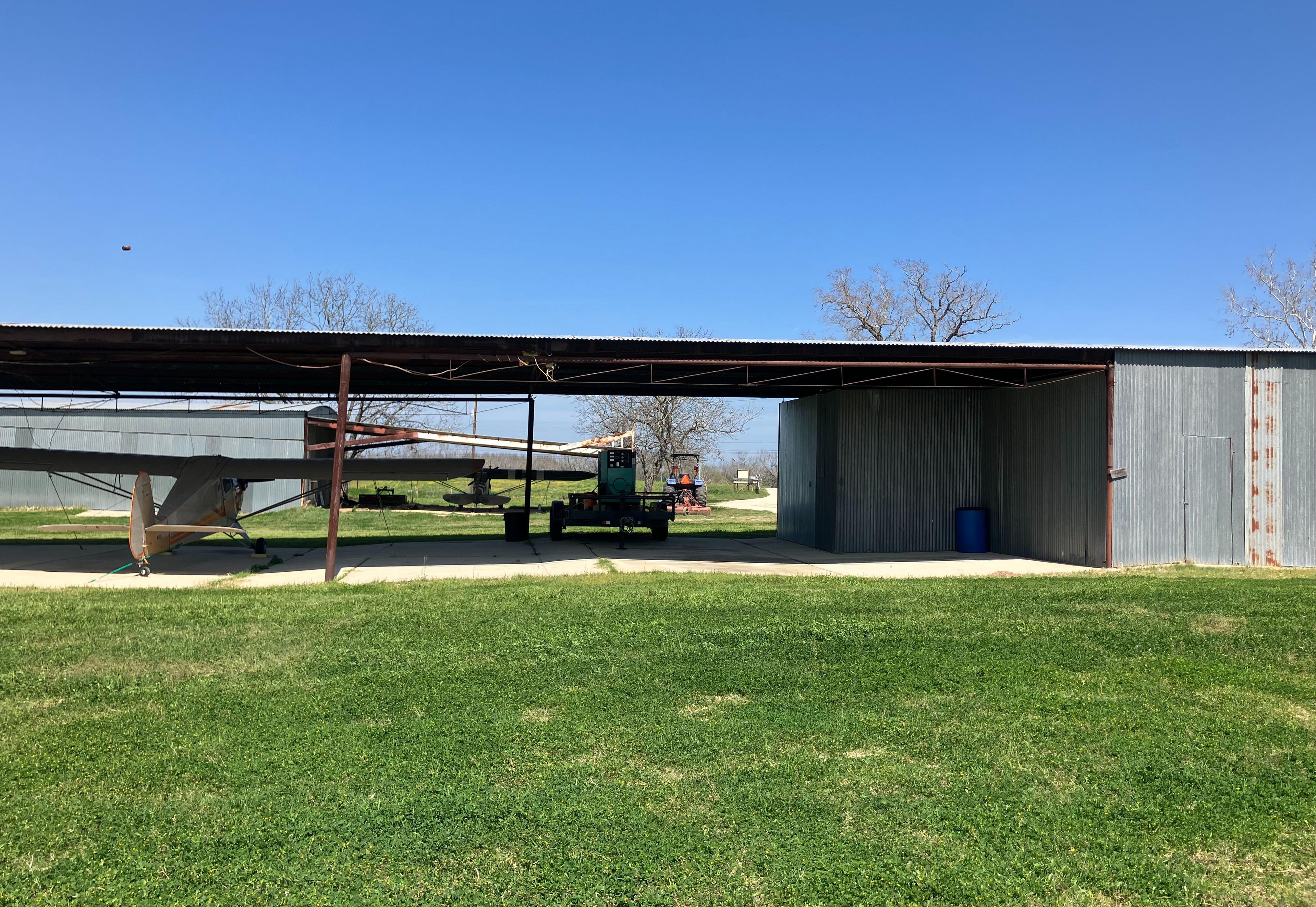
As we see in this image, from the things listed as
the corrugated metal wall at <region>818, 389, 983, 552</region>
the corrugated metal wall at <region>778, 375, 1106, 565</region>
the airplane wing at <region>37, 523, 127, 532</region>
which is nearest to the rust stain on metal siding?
the corrugated metal wall at <region>778, 375, 1106, 565</region>

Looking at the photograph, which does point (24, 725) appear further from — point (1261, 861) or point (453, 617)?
point (1261, 861)

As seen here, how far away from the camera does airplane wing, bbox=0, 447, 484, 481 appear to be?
16750 mm

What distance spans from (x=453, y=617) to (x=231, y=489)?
10281 mm

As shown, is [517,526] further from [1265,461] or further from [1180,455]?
[1265,461]

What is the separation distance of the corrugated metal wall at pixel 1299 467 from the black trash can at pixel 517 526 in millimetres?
16160

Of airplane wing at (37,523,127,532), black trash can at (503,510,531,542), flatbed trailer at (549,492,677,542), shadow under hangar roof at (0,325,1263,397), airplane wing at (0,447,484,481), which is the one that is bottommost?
airplane wing at (37,523,127,532)

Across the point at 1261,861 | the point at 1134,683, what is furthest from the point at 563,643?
the point at 1261,861

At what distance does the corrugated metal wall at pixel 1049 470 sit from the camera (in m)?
16.1

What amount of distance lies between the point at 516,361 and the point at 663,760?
35.7ft

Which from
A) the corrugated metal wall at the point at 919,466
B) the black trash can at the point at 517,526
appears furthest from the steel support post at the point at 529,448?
the corrugated metal wall at the point at 919,466

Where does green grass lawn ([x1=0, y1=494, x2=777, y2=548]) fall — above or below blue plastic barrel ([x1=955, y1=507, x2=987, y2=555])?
below

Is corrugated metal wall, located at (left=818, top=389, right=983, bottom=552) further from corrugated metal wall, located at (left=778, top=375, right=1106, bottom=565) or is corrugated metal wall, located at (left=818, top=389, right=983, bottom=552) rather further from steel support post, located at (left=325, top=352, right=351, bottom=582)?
steel support post, located at (left=325, top=352, right=351, bottom=582)

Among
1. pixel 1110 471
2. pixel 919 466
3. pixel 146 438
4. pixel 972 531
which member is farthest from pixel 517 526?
pixel 146 438

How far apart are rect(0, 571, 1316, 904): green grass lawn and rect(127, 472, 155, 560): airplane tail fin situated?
5131mm
